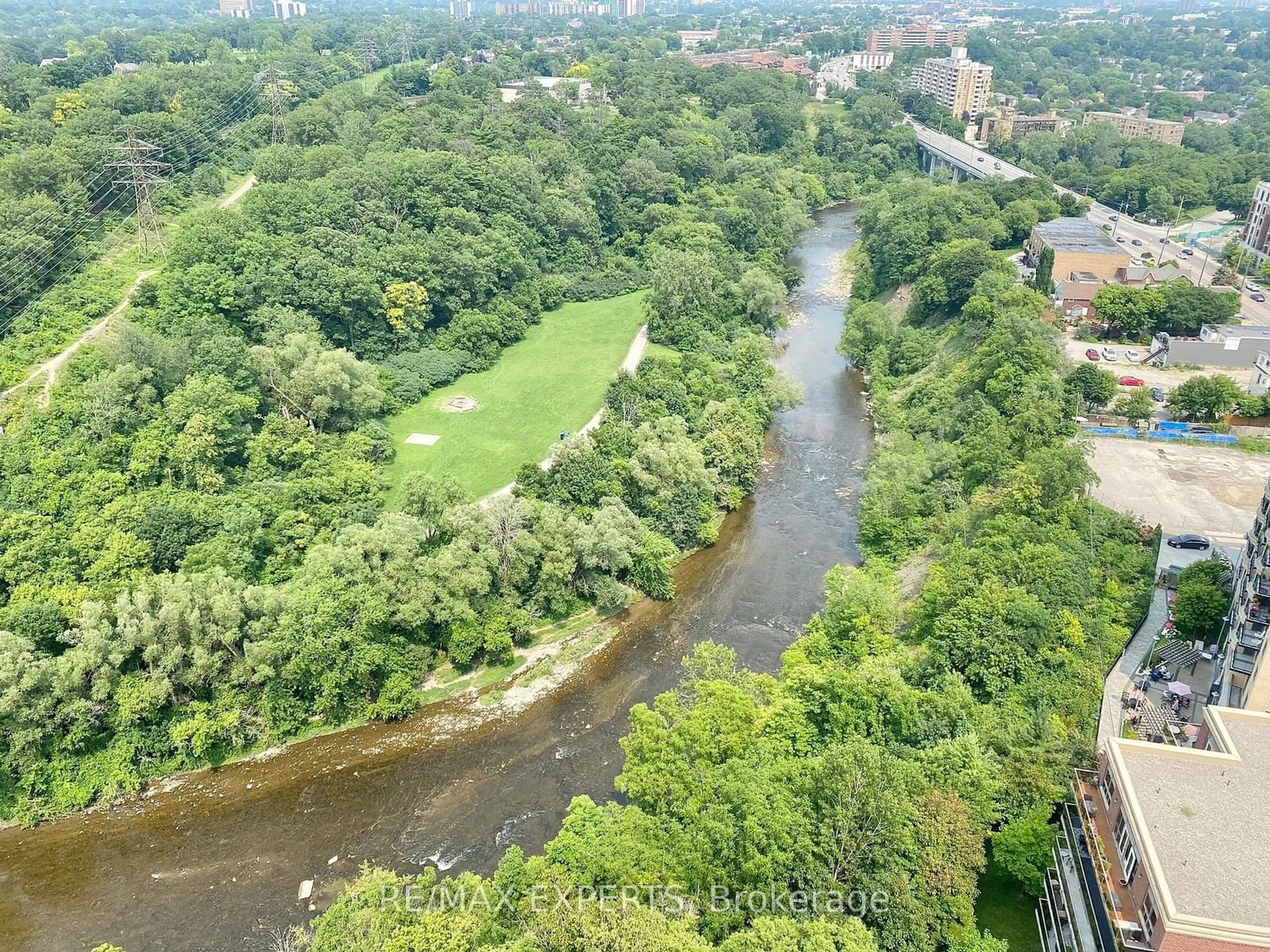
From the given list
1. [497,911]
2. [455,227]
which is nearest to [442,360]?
[455,227]

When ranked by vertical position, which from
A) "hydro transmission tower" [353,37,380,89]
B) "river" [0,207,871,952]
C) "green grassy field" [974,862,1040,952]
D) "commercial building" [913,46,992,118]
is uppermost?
"hydro transmission tower" [353,37,380,89]

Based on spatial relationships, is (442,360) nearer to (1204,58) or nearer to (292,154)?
(292,154)

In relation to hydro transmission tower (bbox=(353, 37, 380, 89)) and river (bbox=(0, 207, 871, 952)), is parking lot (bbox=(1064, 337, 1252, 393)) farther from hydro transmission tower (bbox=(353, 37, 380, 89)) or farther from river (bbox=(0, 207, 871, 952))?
hydro transmission tower (bbox=(353, 37, 380, 89))

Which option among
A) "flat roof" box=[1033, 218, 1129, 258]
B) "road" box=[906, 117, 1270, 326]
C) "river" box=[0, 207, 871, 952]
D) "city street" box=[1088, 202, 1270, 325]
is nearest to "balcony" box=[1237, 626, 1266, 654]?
"river" box=[0, 207, 871, 952]

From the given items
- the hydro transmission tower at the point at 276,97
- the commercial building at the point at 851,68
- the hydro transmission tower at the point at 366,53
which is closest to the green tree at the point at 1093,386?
the hydro transmission tower at the point at 276,97

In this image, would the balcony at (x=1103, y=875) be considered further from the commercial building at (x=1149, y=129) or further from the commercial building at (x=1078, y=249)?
the commercial building at (x=1149, y=129)

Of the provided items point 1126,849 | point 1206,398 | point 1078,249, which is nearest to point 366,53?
point 1078,249
